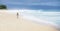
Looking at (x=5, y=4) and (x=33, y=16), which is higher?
(x=5, y=4)

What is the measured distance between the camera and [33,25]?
167 cm

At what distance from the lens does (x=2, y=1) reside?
1647mm

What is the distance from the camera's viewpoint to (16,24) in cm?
167

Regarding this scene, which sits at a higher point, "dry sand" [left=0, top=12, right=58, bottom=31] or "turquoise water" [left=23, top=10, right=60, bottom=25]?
"turquoise water" [left=23, top=10, right=60, bottom=25]

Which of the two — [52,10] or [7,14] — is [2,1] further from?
[52,10]

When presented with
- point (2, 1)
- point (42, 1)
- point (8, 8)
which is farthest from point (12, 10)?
point (42, 1)

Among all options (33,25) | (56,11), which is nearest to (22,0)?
(33,25)

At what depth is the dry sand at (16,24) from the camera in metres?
1.64

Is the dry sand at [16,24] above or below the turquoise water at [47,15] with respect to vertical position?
below

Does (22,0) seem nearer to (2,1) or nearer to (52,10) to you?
(2,1)

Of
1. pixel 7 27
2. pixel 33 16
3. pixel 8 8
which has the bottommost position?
pixel 7 27

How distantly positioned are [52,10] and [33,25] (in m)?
0.32

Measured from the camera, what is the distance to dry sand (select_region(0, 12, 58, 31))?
1.64 meters

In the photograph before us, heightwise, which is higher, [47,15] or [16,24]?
[47,15]
